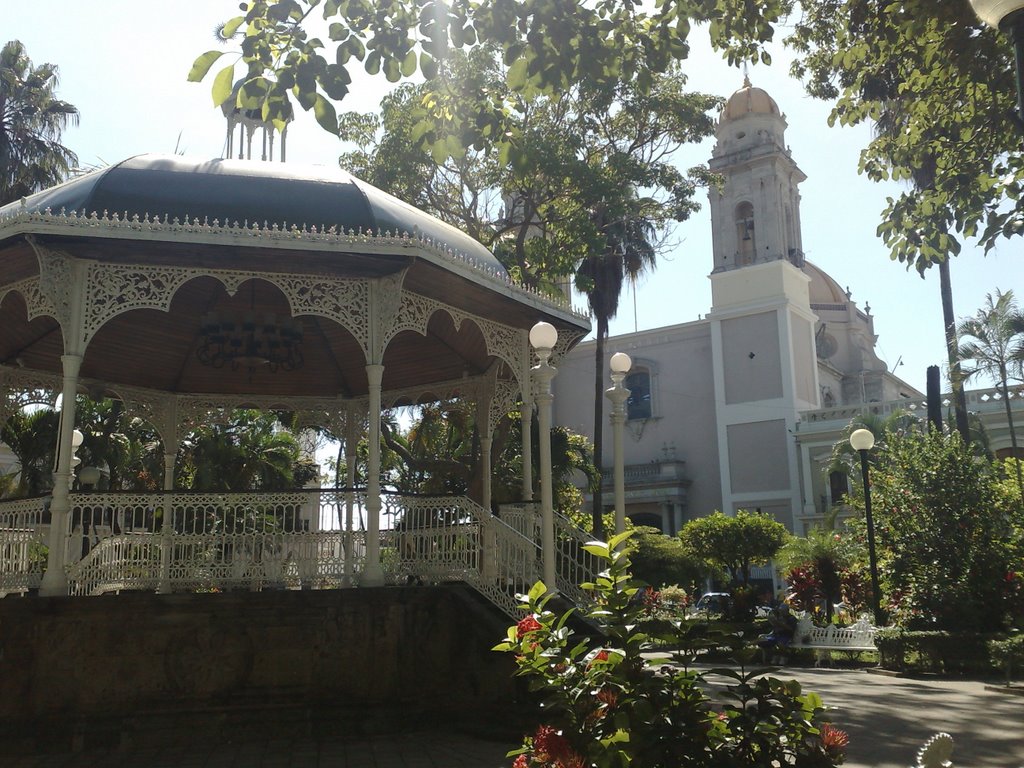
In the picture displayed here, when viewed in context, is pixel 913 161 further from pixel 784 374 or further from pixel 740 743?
pixel 784 374

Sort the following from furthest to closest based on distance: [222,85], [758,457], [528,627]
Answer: [758,457]
[222,85]
[528,627]

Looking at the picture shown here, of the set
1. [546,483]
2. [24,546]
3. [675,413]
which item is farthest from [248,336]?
[675,413]

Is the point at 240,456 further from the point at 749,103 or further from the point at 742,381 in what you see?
the point at 749,103

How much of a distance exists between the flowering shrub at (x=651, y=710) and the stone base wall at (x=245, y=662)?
5487 mm

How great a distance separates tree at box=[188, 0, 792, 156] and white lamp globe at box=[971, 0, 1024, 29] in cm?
255

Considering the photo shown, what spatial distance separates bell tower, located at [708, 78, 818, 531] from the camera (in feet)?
134

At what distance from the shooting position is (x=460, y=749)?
28.5 ft

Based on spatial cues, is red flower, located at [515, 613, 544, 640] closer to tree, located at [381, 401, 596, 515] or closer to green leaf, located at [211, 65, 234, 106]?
green leaf, located at [211, 65, 234, 106]

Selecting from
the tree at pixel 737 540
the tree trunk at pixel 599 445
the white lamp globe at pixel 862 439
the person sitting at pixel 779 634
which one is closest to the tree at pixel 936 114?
the white lamp globe at pixel 862 439

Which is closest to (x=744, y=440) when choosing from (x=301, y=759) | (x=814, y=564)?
(x=814, y=564)

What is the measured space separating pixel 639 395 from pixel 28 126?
29.5 meters

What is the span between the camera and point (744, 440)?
41.8 metres

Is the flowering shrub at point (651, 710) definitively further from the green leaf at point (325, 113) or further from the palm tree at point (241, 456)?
the palm tree at point (241, 456)

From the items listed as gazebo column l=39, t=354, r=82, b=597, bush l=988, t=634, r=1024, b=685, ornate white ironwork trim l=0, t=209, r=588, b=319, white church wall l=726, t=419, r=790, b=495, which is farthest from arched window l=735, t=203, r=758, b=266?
gazebo column l=39, t=354, r=82, b=597
